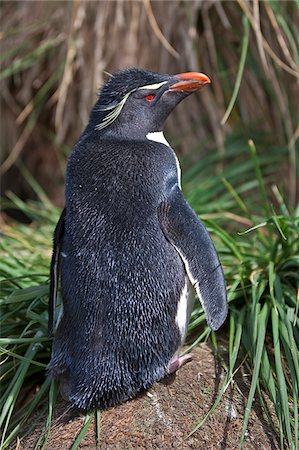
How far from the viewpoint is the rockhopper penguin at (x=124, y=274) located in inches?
77.4

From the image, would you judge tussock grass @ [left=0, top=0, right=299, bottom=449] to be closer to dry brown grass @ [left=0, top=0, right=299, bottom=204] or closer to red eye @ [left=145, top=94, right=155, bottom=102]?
dry brown grass @ [left=0, top=0, right=299, bottom=204]

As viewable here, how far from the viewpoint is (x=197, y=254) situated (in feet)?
6.59

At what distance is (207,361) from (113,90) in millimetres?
859

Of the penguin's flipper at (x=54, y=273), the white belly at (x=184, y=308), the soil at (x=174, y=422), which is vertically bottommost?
the soil at (x=174, y=422)

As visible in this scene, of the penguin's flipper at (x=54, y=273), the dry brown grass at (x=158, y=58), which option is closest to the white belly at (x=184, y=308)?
the penguin's flipper at (x=54, y=273)

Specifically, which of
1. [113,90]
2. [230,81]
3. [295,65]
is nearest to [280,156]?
[230,81]

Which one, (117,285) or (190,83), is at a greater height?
(190,83)

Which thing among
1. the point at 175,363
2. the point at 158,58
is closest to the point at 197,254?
the point at 175,363

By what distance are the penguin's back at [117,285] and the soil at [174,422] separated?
68 mm

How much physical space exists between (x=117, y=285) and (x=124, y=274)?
0.11 ft

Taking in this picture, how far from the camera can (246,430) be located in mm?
2020

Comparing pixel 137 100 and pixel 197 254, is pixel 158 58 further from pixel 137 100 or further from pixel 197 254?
pixel 197 254

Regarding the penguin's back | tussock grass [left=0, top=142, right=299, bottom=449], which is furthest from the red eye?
tussock grass [left=0, top=142, right=299, bottom=449]

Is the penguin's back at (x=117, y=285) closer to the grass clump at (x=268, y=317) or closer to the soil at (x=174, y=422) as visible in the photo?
the soil at (x=174, y=422)
